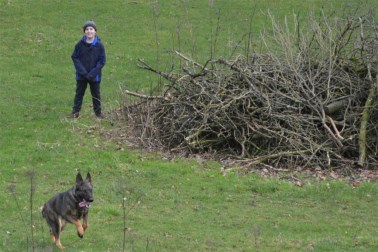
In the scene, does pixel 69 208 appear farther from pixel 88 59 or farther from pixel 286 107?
pixel 88 59

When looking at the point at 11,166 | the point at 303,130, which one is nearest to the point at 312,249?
the point at 303,130

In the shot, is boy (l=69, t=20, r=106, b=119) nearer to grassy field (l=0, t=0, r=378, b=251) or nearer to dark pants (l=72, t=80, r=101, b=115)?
dark pants (l=72, t=80, r=101, b=115)

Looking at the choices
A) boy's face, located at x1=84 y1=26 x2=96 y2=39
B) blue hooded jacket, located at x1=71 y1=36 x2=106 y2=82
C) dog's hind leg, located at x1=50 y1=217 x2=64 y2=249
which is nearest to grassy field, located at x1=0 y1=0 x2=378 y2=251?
dog's hind leg, located at x1=50 y1=217 x2=64 y2=249

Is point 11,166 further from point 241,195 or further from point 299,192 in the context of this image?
point 299,192

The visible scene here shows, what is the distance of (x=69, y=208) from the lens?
1003 cm

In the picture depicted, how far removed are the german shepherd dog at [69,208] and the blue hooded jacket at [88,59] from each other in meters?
6.90

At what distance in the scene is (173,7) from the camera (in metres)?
29.3

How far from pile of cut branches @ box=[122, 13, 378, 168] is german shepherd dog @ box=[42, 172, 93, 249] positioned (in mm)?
5278

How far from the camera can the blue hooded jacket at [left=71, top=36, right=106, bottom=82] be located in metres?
16.8

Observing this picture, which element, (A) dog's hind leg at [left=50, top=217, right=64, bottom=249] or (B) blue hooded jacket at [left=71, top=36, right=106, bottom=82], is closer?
(A) dog's hind leg at [left=50, top=217, right=64, bottom=249]

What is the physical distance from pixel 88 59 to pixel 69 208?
24.0 feet

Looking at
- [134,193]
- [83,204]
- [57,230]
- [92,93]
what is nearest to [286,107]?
[134,193]

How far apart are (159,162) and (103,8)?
1499 cm

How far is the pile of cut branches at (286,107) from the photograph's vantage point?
1491 cm
